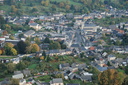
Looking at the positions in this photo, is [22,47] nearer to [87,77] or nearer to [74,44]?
[74,44]

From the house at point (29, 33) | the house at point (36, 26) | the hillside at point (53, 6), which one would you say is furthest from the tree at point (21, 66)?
the hillside at point (53, 6)

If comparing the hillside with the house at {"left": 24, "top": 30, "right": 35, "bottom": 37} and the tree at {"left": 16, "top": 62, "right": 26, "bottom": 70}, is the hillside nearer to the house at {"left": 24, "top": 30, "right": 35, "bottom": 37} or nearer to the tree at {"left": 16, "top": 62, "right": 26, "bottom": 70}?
the house at {"left": 24, "top": 30, "right": 35, "bottom": 37}

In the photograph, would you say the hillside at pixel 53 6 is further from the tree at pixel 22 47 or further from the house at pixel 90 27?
the tree at pixel 22 47

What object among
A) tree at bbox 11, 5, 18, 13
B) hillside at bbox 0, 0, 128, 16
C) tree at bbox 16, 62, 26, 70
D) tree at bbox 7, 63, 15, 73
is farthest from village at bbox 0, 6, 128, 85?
hillside at bbox 0, 0, 128, 16

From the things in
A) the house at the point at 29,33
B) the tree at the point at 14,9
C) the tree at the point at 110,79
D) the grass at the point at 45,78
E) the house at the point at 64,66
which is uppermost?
the tree at the point at 14,9

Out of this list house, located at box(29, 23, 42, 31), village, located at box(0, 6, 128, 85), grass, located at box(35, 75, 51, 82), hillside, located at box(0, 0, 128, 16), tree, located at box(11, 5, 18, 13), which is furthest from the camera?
hillside, located at box(0, 0, 128, 16)

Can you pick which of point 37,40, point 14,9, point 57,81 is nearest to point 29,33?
point 37,40
